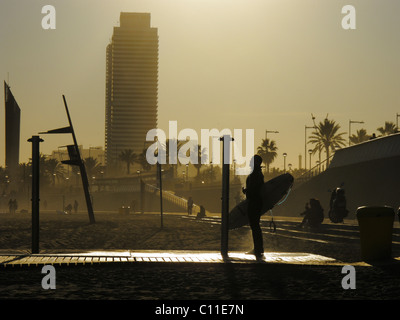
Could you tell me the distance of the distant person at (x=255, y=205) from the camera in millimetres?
11156

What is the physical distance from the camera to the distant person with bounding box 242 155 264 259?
36.6 feet

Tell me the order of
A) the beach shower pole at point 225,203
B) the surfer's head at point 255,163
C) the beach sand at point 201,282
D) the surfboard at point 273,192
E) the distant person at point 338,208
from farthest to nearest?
the distant person at point 338,208 < the surfboard at point 273,192 < the surfer's head at point 255,163 < the beach shower pole at point 225,203 < the beach sand at point 201,282

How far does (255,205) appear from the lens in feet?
36.8

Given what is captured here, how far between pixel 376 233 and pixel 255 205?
1.91 metres

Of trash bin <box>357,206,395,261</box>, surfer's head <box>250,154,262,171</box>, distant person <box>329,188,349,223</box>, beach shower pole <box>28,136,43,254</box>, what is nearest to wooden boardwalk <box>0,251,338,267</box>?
trash bin <box>357,206,395,261</box>

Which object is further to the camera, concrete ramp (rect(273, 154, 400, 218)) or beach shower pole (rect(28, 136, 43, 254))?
concrete ramp (rect(273, 154, 400, 218))

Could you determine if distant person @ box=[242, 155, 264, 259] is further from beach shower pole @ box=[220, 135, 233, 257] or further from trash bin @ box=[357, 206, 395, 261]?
trash bin @ box=[357, 206, 395, 261]

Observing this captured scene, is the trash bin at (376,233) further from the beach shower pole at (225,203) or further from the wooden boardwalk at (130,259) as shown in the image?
the beach shower pole at (225,203)

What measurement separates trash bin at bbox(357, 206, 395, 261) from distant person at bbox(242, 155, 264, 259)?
1590mm

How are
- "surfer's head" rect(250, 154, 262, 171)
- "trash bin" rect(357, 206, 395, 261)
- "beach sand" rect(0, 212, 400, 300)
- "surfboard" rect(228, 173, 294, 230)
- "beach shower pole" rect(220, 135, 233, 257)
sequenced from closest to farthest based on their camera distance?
"beach sand" rect(0, 212, 400, 300) → "trash bin" rect(357, 206, 395, 261) → "beach shower pole" rect(220, 135, 233, 257) → "surfer's head" rect(250, 154, 262, 171) → "surfboard" rect(228, 173, 294, 230)

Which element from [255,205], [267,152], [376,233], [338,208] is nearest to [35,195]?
[255,205]

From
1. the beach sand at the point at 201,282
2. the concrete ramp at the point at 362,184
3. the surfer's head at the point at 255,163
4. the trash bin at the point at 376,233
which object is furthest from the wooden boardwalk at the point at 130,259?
the concrete ramp at the point at 362,184

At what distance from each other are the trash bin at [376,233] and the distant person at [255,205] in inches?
62.6
